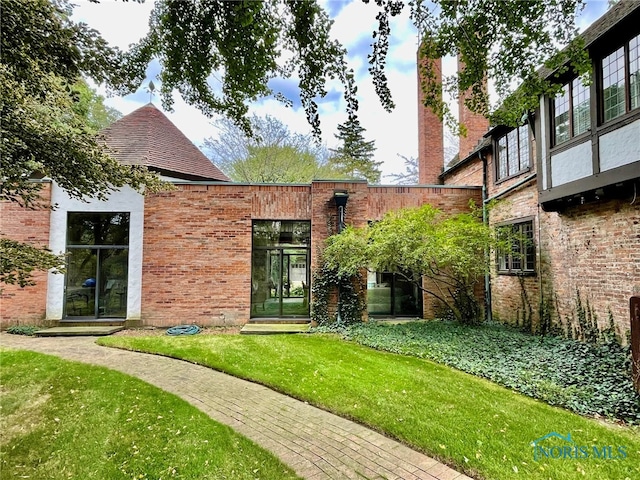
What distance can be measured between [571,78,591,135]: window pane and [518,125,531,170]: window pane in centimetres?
171

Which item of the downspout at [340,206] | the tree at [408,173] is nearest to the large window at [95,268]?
the downspout at [340,206]

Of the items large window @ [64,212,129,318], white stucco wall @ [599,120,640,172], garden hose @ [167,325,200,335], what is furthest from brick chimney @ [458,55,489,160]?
large window @ [64,212,129,318]

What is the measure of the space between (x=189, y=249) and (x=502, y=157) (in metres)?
9.02

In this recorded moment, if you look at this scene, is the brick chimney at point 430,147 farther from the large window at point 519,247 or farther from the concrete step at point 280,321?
the concrete step at point 280,321

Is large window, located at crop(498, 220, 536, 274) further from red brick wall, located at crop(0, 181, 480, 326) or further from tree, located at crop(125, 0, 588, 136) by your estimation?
tree, located at crop(125, 0, 588, 136)

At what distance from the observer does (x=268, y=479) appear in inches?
106

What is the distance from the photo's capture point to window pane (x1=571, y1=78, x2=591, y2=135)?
5891 millimetres

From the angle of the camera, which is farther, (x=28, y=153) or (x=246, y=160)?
(x=246, y=160)

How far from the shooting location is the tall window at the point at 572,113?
234 inches

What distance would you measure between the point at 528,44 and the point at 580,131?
17.6ft

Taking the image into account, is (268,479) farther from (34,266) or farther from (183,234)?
(183,234)

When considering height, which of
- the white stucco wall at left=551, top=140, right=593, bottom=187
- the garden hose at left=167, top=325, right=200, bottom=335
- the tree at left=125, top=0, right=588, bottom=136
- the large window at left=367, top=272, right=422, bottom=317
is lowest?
the garden hose at left=167, top=325, right=200, bottom=335

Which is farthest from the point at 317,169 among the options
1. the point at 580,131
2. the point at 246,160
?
the point at 580,131

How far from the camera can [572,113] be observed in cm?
620
